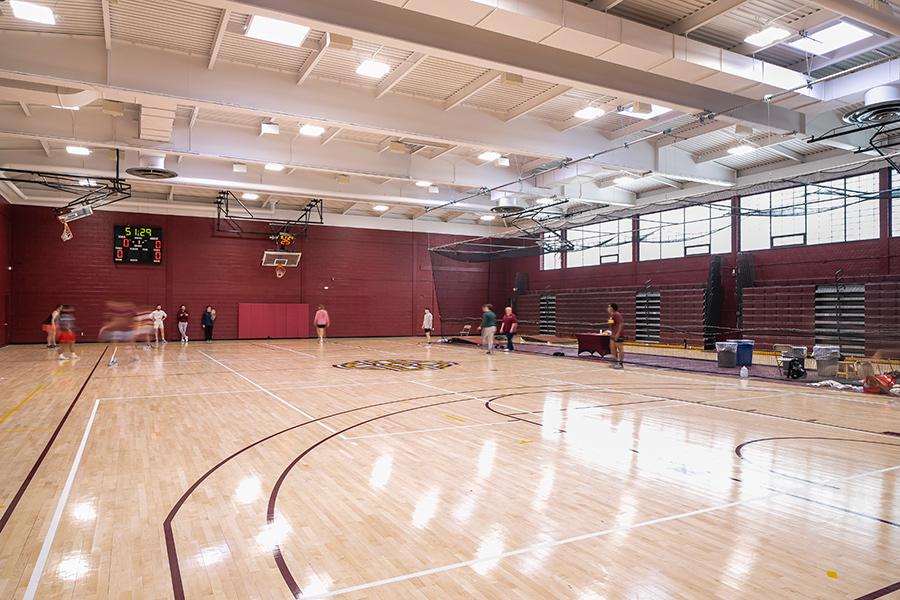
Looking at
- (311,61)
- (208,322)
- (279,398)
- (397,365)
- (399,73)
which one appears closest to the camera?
(279,398)

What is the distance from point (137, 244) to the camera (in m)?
20.2

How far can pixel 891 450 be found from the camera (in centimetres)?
544

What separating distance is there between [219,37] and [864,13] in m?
8.18

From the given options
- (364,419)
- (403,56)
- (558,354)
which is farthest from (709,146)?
(364,419)

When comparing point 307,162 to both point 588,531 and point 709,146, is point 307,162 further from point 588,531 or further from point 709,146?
point 588,531

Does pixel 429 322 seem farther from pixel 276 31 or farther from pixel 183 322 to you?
pixel 276 31

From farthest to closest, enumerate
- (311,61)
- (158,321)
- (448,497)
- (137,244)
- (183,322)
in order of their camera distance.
A: 1. (137,244)
2. (183,322)
3. (158,321)
4. (311,61)
5. (448,497)

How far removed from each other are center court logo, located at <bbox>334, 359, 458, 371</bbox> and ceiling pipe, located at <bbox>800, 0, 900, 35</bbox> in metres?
9.12

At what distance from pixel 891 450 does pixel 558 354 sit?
10.3 meters

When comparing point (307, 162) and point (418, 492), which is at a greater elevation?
point (307, 162)

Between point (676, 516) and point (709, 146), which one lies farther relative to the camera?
point (709, 146)

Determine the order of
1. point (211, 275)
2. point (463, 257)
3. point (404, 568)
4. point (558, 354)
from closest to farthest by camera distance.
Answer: point (404, 568) → point (558, 354) → point (211, 275) → point (463, 257)

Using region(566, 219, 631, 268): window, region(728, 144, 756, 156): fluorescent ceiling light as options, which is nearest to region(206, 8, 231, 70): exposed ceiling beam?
region(728, 144, 756, 156): fluorescent ceiling light

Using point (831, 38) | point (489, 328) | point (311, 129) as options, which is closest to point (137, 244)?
point (311, 129)
